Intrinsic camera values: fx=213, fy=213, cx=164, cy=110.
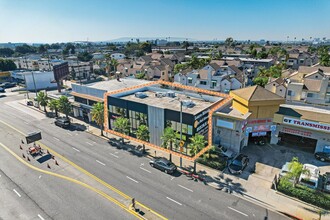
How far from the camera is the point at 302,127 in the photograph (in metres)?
35.5

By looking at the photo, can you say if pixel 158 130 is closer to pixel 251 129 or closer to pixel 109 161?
pixel 109 161

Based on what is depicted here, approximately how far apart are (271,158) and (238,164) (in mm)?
7317

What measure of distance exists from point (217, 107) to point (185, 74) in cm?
4005

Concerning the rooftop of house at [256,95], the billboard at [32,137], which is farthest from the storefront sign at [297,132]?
the billboard at [32,137]

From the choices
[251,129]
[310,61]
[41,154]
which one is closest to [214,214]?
[251,129]

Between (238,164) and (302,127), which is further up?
(302,127)

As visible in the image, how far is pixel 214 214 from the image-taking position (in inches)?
959

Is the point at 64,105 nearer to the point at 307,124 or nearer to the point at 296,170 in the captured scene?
the point at 296,170

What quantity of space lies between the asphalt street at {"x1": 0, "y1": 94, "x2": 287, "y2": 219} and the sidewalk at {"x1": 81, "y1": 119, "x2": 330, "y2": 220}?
1.11 m

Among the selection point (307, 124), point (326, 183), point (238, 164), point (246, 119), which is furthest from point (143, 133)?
point (326, 183)

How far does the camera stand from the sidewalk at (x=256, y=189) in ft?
82.5

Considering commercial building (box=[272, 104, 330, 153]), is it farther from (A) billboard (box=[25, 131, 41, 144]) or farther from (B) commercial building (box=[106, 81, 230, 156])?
(A) billboard (box=[25, 131, 41, 144])

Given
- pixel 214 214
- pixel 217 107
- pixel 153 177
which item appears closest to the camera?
pixel 214 214

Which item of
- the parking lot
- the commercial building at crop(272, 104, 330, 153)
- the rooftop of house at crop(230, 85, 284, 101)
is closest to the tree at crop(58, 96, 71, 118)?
the rooftop of house at crop(230, 85, 284, 101)
